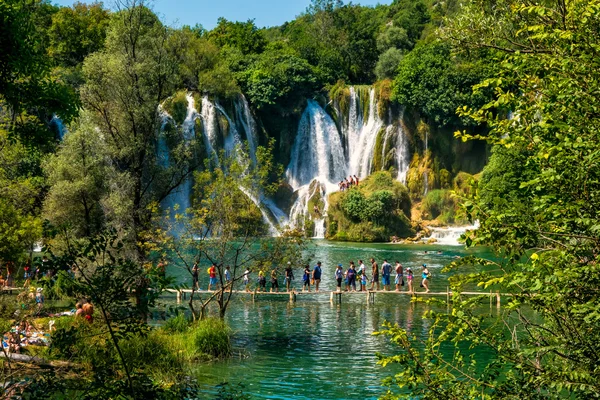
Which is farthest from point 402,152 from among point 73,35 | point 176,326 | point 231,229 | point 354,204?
point 176,326

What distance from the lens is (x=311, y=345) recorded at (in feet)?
79.7

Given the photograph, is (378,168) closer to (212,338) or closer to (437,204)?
(437,204)

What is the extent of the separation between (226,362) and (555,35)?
1601 cm

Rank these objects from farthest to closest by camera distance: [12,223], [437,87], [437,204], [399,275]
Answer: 1. [437,87]
2. [437,204]
3. [399,275]
4. [12,223]

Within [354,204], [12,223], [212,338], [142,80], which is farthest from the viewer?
[354,204]

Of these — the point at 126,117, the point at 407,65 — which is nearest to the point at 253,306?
the point at 126,117

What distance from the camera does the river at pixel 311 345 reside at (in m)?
19.2

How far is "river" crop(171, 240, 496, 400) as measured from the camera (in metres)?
19.2

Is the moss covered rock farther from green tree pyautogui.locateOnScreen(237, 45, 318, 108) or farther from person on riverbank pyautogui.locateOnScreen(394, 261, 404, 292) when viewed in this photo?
person on riverbank pyautogui.locateOnScreen(394, 261, 404, 292)

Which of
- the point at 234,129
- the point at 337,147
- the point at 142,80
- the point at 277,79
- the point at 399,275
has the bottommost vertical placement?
the point at 399,275

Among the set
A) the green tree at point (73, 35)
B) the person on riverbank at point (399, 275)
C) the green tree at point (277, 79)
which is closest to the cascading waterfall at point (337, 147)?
the green tree at point (277, 79)

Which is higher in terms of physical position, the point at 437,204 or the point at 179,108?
the point at 179,108

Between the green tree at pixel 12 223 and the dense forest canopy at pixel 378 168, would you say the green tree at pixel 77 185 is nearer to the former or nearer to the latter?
the dense forest canopy at pixel 378 168

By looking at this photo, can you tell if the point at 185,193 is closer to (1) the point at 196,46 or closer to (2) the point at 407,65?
(1) the point at 196,46
